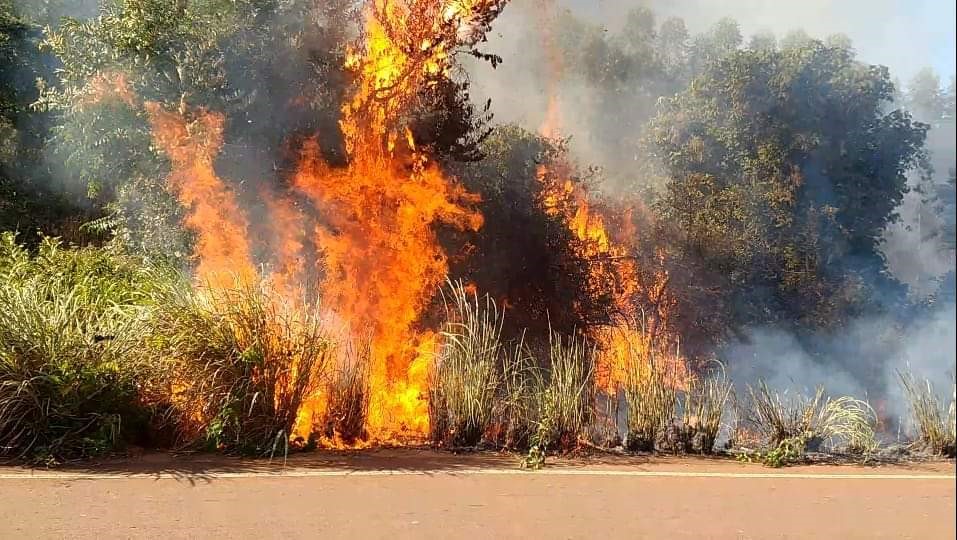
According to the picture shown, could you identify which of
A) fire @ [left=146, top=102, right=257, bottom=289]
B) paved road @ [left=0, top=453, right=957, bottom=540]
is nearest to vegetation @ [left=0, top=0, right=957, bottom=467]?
fire @ [left=146, top=102, right=257, bottom=289]

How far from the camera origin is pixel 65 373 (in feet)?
18.3

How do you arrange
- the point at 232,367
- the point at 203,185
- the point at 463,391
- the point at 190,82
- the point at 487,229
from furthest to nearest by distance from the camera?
the point at 487,229, the point at 203,185, the point at 190,82, the point at 463,391, the point at 232,367

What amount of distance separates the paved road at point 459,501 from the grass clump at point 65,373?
15.3 inches

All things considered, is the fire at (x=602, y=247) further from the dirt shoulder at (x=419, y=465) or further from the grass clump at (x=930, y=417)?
the dirt shoulder at (x=419, y=465)

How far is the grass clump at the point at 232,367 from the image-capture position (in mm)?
5801

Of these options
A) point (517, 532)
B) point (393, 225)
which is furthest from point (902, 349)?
point (517, 532)

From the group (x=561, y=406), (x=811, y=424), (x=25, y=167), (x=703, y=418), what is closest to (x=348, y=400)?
(x=561, y=406)

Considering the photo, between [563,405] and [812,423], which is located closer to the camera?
[563,405]

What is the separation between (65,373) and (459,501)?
3.03 m

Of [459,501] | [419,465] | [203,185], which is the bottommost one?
[459,501]

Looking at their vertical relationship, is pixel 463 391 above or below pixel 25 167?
below

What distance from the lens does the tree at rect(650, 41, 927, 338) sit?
34.1 ft

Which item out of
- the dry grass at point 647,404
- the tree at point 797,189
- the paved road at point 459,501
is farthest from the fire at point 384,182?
the tree at point 797,189

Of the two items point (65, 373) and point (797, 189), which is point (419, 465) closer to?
point (65, 373)
